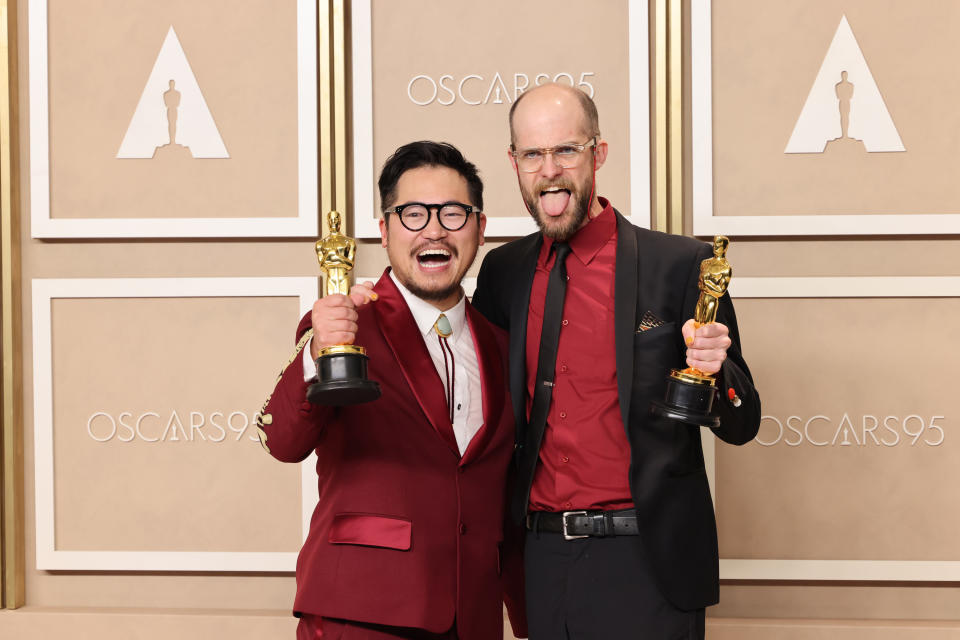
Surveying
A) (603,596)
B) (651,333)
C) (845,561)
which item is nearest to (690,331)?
(651,333)

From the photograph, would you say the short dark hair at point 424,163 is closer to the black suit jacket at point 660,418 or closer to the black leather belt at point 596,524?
the black suit jacket at point 660,418

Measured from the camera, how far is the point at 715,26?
2875mm

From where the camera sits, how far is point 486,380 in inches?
73.7

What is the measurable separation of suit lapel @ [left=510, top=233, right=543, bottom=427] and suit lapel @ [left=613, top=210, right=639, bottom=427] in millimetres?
231

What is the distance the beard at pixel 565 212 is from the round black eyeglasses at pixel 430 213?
0.20m

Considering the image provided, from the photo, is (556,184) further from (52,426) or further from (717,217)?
(52,426)

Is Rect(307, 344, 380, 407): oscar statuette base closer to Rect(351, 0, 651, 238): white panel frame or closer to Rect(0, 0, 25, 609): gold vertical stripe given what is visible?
Rect(351, 0, 651, 238): white panel frame

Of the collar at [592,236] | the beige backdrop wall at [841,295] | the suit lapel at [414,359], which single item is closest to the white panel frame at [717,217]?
the beige backdrop wall at [841,295]

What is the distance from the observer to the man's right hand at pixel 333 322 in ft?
5.13

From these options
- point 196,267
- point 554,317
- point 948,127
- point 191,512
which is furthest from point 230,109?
point 948,127

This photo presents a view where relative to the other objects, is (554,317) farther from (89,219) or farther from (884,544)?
(89,219)

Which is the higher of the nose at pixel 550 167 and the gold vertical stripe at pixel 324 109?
the gold vertical stripe at pixel 324 109

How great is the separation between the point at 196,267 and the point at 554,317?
1.61 meters

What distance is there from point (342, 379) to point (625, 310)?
74 cm
